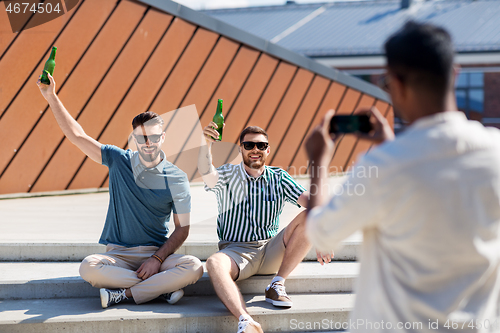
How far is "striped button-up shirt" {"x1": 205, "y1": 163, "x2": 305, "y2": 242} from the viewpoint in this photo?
3332 millimetres

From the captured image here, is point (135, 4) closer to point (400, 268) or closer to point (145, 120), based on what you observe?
point (145, 120)

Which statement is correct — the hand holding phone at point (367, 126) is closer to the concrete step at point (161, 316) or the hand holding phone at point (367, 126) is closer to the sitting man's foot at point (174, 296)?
the concrete step at point (161, 316)

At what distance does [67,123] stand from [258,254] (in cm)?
156

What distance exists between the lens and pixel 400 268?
3.95 feet

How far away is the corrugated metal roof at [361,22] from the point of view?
65.1ft

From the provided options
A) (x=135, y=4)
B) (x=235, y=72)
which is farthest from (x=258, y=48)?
(x=135, y=4)

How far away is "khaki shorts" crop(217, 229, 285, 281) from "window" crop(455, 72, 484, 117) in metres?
18.3

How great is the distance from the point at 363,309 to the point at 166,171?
219cm

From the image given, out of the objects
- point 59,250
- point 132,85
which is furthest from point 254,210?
point 132,85

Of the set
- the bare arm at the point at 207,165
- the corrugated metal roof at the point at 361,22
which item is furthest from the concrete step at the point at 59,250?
the corrugated metal roof at the point at 361,22

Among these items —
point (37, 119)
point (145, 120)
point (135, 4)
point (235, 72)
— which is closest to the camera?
point (145, 120)

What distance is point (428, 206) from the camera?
114cm

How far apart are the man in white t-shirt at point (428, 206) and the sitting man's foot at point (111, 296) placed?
2078 millimetres

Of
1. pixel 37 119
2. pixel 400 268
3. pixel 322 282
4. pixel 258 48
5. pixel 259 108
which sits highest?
pixel 258 48
